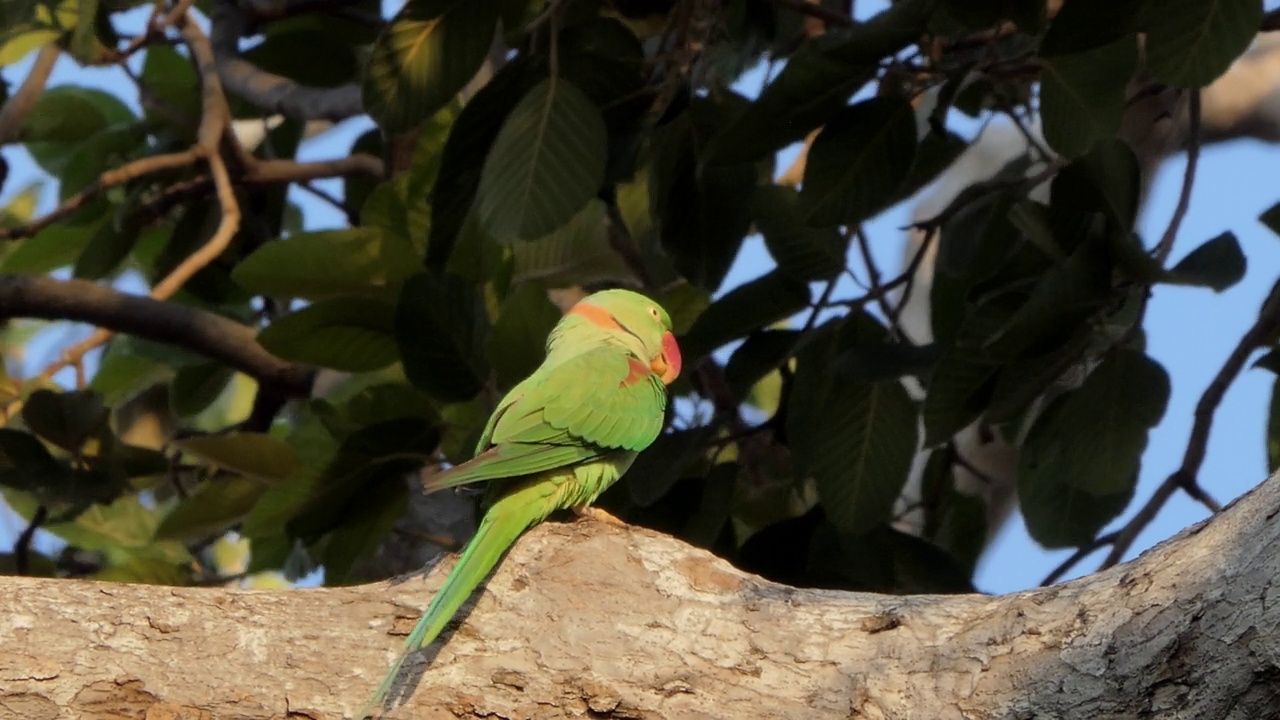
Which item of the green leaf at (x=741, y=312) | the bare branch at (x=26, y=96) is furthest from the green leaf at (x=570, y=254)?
the bare branch at (x=26, y=96)

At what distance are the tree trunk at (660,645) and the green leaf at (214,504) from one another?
5.94ft

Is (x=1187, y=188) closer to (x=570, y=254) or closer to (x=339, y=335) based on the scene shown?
(x=570, y=254)

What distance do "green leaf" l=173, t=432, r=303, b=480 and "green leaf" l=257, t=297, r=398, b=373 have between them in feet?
0.81

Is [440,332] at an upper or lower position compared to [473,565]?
upper

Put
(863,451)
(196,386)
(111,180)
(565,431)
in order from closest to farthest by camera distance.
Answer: (565,431) → (863,451) → (111,180) → (196,386)

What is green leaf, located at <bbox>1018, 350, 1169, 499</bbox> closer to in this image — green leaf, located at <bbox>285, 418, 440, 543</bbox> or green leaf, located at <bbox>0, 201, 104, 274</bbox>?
green leaf, located at <bbox>285, 418, 440, 543</bbox>

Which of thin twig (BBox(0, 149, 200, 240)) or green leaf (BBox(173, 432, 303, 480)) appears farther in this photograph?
thin twig (BBox(0, 149, 200, 240))

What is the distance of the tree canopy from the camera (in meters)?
3.08

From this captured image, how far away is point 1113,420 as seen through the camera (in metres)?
3.28

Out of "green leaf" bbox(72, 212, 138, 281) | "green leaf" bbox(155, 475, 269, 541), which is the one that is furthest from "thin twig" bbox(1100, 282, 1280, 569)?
"green leaf" bbox(72, 212, 138, 281)

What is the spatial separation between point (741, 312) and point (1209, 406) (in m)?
1.27

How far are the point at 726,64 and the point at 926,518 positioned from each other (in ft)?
5.23

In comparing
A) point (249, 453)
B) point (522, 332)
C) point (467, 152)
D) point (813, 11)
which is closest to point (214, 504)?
point (249, 453)

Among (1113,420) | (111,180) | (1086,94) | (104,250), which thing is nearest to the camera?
(1086,94)
